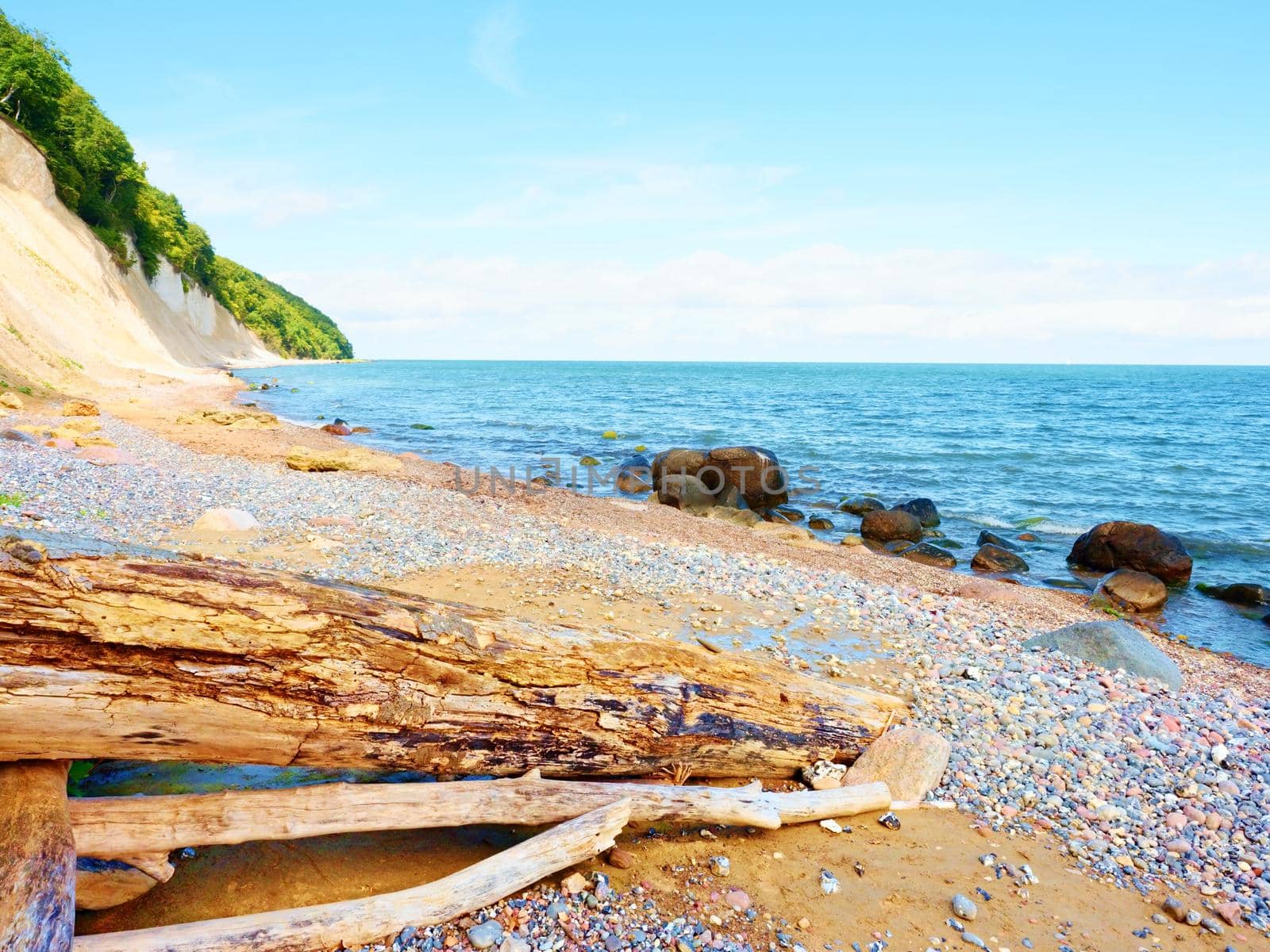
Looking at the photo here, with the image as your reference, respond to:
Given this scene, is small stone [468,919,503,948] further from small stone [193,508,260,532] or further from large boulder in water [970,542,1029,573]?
large boulder in water [970,542,1029,573]

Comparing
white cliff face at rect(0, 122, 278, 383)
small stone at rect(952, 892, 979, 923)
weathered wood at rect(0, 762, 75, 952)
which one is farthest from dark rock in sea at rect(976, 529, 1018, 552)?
white cliff face at rect(0, 122, 278, 383)

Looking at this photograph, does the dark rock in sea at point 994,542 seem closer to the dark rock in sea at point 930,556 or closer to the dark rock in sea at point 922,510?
the dark rock in sea at point 930,556

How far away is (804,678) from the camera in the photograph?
19.3ft

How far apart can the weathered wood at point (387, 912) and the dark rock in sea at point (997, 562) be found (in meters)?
14.4

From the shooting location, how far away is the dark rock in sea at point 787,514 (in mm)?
20484

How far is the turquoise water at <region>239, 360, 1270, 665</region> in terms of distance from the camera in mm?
18594

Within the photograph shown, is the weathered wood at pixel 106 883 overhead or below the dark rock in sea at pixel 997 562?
overhead

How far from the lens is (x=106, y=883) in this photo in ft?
12.1

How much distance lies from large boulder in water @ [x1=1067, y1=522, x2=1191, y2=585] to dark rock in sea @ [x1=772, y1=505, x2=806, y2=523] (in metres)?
7.25

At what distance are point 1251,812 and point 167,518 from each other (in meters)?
13.6

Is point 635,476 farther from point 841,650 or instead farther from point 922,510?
point 841,650

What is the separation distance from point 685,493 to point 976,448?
65.8ft

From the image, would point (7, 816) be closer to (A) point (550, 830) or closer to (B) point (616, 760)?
(A) point (550, 830)

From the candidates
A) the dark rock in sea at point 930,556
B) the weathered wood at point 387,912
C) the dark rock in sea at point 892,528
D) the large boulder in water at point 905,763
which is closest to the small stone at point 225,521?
the weathered wood at point 387,912
